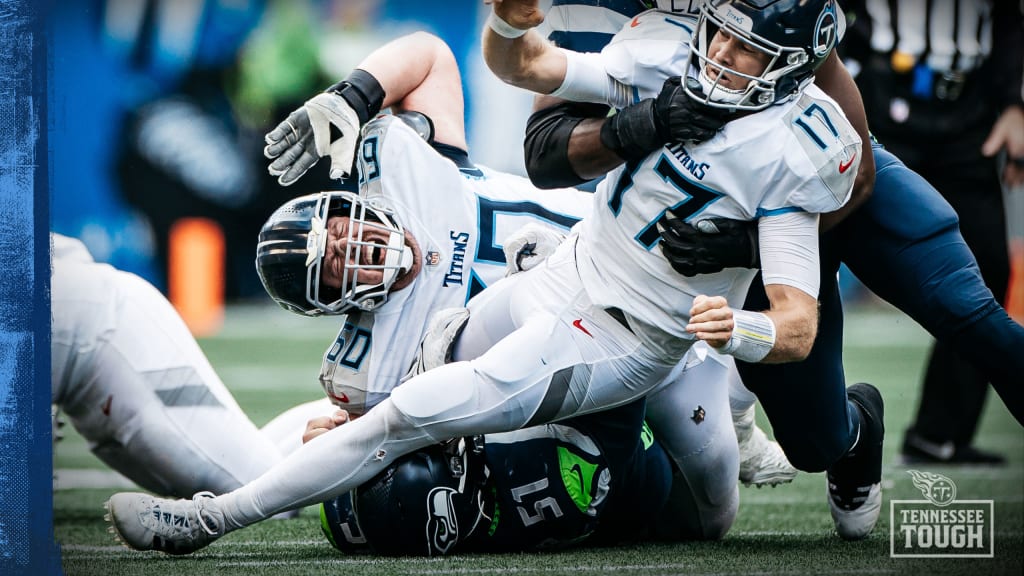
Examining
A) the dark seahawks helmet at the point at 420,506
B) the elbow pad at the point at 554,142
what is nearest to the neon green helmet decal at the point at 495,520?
the dark seahawks helmet at the point at 420,506

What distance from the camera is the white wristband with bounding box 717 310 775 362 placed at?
6.46 feet

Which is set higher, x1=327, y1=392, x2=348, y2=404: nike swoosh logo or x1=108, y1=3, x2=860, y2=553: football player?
x1=108, y1=3, x2=860, y2=553: football player

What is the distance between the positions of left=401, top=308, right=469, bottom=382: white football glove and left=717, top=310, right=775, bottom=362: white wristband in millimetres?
718

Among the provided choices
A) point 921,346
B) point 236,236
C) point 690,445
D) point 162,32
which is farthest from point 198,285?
point 690,445

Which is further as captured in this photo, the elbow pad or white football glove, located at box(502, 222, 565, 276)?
white football glove, located at box(502, 222, 565, 276)

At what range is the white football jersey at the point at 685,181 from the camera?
2.14m

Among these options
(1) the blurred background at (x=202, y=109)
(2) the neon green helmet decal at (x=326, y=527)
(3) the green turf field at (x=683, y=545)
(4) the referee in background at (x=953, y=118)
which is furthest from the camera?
(1) the blurred background at (x=202, y=109)

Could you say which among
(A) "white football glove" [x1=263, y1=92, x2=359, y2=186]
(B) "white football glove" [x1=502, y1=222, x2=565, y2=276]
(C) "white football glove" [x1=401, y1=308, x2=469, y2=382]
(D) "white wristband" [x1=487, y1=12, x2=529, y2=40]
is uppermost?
(D) "white wristband" [x1=487, y1=12, x2=529, y2=40]

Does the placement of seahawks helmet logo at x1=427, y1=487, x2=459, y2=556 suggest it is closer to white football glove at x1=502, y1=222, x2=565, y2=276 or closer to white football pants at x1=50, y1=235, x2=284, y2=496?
white football glove at x1=502, y1=222, x2=565, y2=276

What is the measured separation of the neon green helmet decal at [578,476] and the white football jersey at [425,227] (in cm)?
46

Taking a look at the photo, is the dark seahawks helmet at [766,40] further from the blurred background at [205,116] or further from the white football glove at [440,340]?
the blurred background at [205,116]

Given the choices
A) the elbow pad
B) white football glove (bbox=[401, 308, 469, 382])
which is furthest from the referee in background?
white football glove (bbox=[401, 308, 469, 382])

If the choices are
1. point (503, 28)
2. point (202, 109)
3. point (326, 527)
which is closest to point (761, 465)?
point (326, 527)

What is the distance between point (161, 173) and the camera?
8.63m
